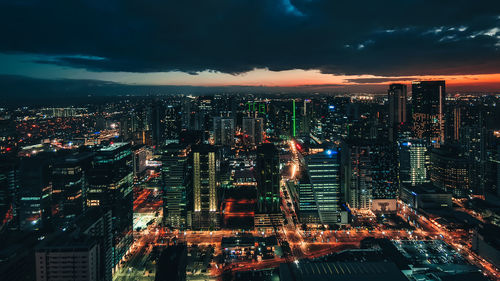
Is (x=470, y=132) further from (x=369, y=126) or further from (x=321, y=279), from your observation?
(x=321, y=279)

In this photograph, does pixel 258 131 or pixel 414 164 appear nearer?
pixel 414 164

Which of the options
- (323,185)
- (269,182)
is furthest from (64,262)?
(323,185)

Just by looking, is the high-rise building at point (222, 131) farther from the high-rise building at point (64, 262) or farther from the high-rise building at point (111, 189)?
the high-rise building at point (64, 262)

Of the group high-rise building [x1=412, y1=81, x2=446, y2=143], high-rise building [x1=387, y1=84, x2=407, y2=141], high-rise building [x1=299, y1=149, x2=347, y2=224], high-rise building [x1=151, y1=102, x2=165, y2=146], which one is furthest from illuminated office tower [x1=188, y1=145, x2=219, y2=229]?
high-rise building [x1=412, y1=81, x2=446, y2=143]

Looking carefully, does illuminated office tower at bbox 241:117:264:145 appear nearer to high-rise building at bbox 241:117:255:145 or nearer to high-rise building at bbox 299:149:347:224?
high-rise building at bbox 241:117:255:145

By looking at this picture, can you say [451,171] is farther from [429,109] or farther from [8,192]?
[8,192]

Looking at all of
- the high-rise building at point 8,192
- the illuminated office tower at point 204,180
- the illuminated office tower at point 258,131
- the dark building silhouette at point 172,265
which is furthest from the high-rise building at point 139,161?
the dark building silhouette at point 172,265


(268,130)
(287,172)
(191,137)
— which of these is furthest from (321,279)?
(268,130)
